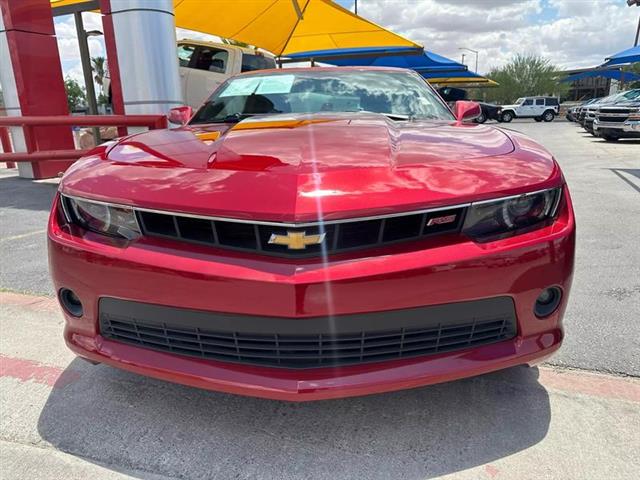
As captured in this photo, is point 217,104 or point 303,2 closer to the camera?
point 217,104

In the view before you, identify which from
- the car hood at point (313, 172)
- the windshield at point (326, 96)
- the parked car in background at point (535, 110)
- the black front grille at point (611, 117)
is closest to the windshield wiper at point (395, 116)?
the windshield at point (326, 96)

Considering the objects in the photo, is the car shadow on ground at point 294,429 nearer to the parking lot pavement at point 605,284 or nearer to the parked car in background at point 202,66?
the parking lot pavement at point 605,284

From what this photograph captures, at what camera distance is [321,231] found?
1.50 metres

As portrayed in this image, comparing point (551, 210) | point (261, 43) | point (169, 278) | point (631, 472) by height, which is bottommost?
point (631, 472)

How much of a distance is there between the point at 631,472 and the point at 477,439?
1.56 feet

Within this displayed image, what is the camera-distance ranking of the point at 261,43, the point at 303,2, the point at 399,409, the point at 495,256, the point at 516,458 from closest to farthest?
the point at 495,256
the point at 516,458
the point at 399,409
the point at 303,2
the point at 261,43

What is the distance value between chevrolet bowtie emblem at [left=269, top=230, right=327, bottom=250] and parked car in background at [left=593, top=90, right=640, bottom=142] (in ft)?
50.6

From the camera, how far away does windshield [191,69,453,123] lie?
294 centimetres

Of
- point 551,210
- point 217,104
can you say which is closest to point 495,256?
point 551,210

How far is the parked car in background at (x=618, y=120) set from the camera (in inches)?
541

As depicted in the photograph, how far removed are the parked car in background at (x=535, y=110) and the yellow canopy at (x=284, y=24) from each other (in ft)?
77.5

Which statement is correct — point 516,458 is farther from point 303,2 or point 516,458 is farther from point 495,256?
point 303,2

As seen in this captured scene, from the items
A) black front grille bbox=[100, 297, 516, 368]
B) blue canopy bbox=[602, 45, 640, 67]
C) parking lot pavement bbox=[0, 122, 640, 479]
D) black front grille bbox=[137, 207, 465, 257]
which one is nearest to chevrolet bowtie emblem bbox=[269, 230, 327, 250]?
black front grille bbox=[137, 207, 465, 257]

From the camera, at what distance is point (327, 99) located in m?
3.04
